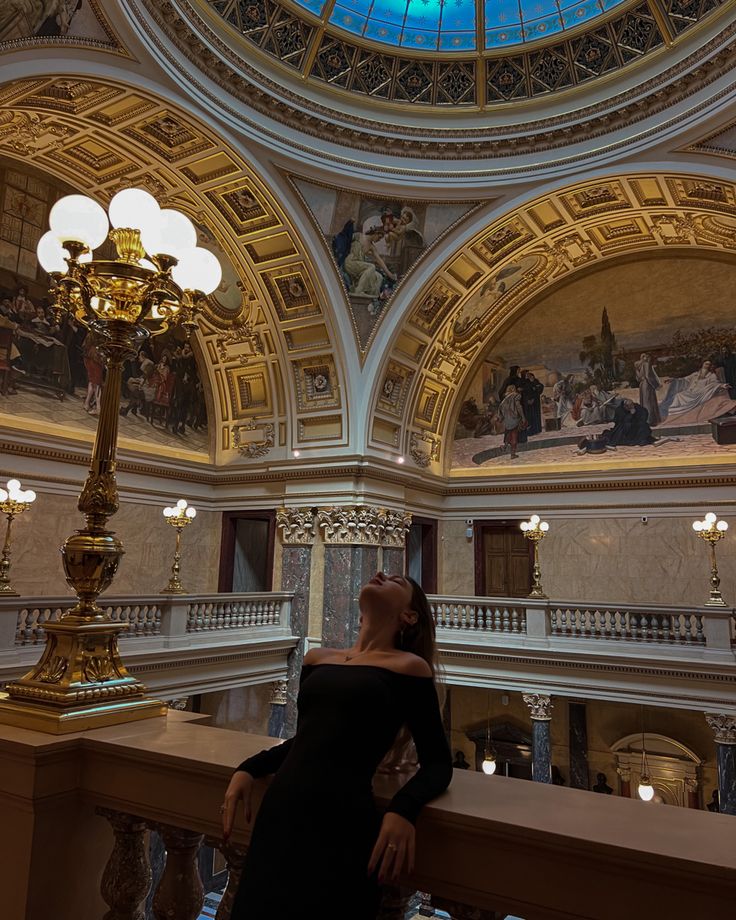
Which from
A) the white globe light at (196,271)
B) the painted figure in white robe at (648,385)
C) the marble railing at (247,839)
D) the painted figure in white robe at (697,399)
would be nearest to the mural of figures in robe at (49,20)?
the white globe light at (196,271)

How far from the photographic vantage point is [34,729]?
266cm

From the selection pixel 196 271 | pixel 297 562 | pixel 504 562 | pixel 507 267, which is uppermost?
pixel 507 267

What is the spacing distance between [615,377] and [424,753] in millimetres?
15838

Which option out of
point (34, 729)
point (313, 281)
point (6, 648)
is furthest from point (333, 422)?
point (34, 729)

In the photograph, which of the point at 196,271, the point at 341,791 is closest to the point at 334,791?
the point at 341,791

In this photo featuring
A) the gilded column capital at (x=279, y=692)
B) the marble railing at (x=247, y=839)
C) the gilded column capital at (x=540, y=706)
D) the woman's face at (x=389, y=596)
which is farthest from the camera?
the gilded column capital at (x=279, y=692)

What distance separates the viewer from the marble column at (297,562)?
47.9 ft

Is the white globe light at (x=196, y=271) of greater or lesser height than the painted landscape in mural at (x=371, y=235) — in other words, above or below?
below

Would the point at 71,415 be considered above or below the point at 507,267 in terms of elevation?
below

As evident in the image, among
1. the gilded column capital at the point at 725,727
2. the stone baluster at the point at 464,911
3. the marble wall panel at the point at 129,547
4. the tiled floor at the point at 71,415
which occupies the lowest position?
the gilded column capital at the point at 725,727

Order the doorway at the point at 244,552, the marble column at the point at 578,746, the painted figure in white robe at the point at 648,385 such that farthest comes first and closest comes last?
the doorway at the point at 244,552 → the painted figure in white robe at the point at 648,385 → the marble column at the point at 578,746

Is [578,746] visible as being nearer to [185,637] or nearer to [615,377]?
[615,377]

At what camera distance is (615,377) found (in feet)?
53.7

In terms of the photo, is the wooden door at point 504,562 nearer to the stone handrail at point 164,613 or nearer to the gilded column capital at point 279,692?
the stone handrail at point 164,613
